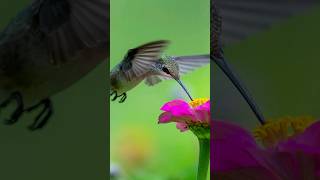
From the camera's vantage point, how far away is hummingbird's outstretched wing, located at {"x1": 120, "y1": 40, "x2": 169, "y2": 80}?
2520 mm

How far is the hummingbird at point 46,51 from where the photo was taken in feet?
6.95

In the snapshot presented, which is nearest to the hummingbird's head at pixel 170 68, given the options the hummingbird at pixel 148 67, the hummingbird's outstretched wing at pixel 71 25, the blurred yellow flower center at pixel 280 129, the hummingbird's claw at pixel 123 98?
the hummingbird at pixel 148 67

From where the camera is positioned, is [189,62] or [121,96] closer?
[189,62]

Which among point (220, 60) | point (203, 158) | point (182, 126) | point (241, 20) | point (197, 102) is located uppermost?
point (241, 20)

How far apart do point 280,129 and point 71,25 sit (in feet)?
3.23

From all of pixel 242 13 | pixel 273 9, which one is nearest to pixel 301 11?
pixel 273 9

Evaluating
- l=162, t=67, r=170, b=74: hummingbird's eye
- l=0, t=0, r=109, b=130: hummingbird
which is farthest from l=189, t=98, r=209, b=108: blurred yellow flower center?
l=0, t=0, r=109, b=130: hummingbird

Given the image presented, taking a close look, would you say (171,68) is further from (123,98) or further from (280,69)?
(280,69)

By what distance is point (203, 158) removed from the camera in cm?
210

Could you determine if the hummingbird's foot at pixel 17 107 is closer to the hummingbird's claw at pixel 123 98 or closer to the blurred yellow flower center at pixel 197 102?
the hummingbird's claw at pixel 123 98

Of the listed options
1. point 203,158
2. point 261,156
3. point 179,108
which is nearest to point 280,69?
point 261,156

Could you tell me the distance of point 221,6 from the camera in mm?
1806

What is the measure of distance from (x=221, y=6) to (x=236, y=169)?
0.55 metres

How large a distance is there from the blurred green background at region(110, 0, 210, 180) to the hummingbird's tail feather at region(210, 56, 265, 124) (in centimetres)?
64
